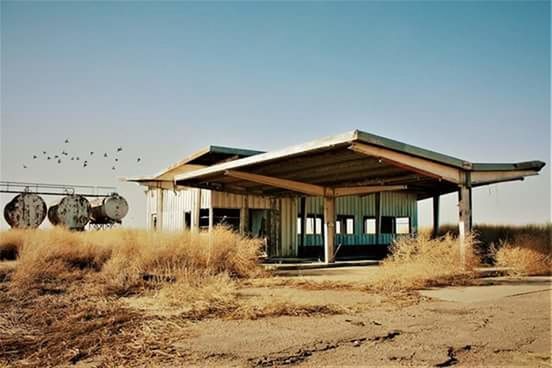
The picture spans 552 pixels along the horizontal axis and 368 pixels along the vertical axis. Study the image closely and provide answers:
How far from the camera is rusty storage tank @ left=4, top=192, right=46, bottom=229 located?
1102 inches

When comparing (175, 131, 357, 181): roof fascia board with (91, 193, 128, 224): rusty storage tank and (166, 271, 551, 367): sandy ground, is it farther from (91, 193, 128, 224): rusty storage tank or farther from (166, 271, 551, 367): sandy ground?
(91, 193, 128, 224): rusty storage tank

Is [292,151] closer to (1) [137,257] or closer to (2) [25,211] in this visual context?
(1) [137,257]

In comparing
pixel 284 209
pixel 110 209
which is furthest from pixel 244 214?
pixel 110 209

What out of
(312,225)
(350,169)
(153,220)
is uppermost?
(350,169)

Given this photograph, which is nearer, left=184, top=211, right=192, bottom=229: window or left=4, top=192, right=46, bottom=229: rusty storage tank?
left=184, top=211, right=192, bottom=229: window

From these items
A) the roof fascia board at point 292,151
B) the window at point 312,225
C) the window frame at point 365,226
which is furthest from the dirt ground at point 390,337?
the window frame at point 365,226

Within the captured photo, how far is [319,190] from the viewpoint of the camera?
17.2 meters

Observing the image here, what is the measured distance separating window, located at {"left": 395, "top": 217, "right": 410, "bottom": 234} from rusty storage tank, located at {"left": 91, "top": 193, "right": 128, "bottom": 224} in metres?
17.4

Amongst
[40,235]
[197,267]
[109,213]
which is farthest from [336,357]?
[109,213]

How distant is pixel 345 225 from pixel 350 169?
397 inches

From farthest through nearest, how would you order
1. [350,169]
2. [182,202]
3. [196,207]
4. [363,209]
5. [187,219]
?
[363,209] < [182,202] < [187,219] < [196,207] < [350,169]

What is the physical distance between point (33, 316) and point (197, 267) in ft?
16.8

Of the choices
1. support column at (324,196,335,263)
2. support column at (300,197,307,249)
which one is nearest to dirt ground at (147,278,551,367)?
support column at (324,196,335,263)

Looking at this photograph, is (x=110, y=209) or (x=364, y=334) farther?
(x=110, y=209)
